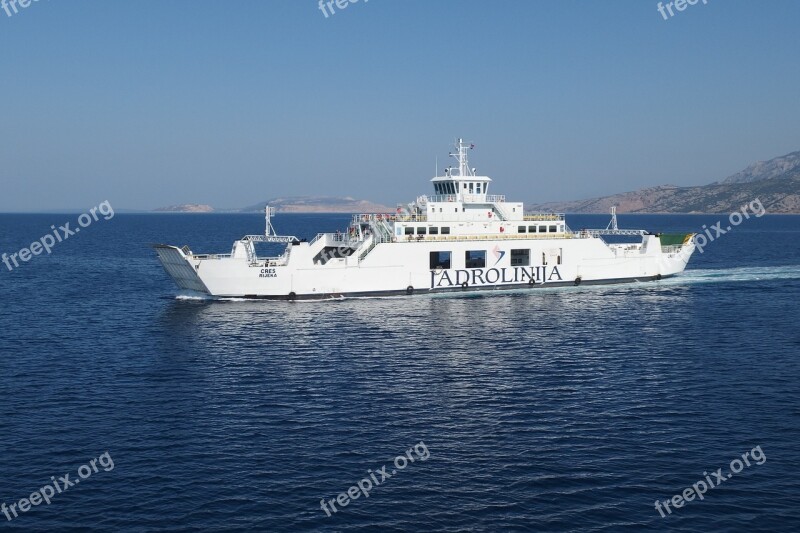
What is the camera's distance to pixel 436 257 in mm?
62000

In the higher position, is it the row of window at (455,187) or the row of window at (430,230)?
the row of window at (455,187)

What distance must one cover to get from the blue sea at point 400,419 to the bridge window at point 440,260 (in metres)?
9.78

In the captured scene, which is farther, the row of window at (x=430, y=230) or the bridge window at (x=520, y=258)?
the bridge window at (x=520, y=258)

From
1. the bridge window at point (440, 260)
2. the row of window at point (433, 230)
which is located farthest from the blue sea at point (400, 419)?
the row of window at point (433, 230)

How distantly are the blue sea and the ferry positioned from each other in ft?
14.2

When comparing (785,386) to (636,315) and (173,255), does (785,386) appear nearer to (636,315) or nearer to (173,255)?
(636,315)

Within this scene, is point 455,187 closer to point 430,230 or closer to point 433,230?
point 433,230

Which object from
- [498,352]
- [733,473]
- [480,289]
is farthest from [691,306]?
[733,473]

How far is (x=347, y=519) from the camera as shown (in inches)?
819

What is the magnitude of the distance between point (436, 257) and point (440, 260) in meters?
0.49

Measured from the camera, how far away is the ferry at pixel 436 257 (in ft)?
186

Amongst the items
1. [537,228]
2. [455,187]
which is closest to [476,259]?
[537,228]

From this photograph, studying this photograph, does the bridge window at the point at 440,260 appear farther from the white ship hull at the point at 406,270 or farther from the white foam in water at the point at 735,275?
the white foam in water at the point at 735,275

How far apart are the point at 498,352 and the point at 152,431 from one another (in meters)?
20.0
